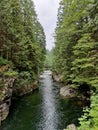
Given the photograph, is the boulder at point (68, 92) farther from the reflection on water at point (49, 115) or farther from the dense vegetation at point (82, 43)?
the reflection on water at point (49, 115)

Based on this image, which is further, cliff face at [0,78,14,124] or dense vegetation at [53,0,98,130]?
dense vegetation at [53,0,98,130]

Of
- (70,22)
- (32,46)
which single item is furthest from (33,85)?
(70,22)

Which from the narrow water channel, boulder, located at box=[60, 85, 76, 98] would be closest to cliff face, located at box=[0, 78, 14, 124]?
the narrow water channel

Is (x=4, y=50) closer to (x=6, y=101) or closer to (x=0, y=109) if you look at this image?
(x=6, y=101)

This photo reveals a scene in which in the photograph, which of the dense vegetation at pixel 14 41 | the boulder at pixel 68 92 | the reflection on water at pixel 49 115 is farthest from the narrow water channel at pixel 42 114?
the dense vegetation at pixel 14 41

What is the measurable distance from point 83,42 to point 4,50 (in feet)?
33.0

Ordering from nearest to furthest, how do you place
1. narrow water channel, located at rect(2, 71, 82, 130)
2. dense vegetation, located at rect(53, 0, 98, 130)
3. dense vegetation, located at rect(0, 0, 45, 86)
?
narrow water channel, located at rect(2, 71, 82, 130) < dense vegetation, located at rect(53, 0, 98, 130) < dense vegetation, located at rect(0, 0, 45, 86)

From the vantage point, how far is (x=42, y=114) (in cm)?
1778

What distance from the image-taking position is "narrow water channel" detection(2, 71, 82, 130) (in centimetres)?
1501

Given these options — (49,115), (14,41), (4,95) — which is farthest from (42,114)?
(14,41)

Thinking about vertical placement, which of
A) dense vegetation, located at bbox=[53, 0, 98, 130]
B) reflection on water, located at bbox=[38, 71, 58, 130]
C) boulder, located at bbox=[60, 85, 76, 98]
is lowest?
reflection on water, located at bbox=[38, 71, 58, 130]

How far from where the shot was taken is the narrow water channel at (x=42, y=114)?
15008 millimetres

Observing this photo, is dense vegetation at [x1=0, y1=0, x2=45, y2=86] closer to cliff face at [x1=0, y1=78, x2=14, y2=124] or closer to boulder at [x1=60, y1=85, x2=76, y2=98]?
cliff face at [x1=0, y1=78, x2=14, y2=124]

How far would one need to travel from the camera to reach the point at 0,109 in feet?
52.9
